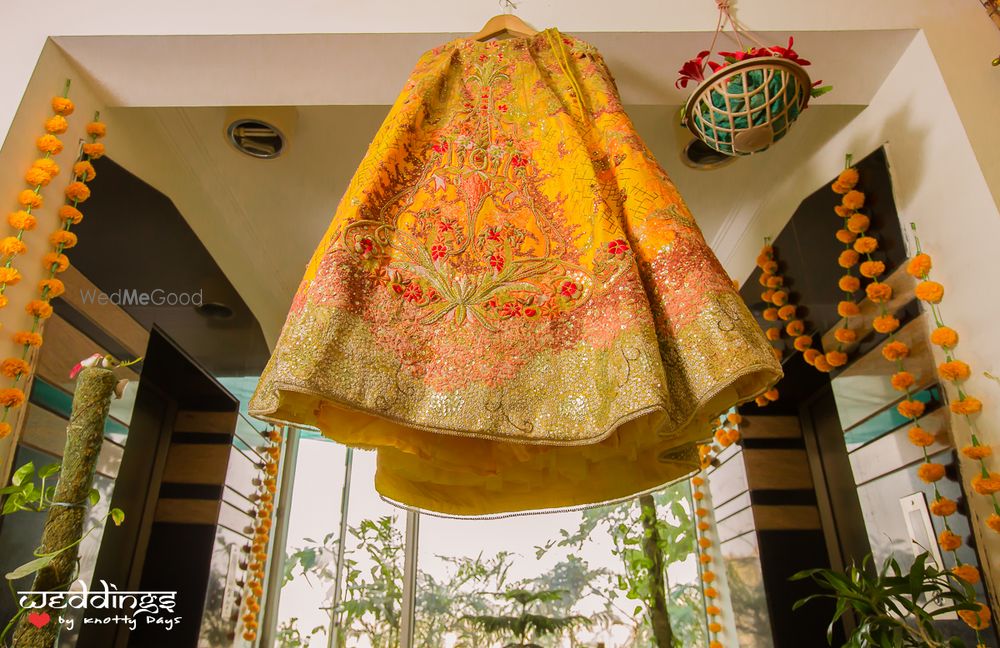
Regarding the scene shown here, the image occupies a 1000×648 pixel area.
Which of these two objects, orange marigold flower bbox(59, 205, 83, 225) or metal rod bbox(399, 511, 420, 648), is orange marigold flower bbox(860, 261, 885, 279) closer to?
orange marigold flower bbox(59, 205, 83, 225)

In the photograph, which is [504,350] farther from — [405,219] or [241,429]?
[241,429]

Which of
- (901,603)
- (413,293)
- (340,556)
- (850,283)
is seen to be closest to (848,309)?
(850,283)

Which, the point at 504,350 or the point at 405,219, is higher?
the point at 405,219

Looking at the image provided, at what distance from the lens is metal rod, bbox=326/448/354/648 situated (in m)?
3.15

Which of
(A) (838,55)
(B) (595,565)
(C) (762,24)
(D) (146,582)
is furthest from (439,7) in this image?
(B) (595,565)

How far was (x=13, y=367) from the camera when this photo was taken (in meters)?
1.22

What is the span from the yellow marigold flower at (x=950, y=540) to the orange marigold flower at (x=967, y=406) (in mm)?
254

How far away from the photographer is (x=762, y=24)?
145cm

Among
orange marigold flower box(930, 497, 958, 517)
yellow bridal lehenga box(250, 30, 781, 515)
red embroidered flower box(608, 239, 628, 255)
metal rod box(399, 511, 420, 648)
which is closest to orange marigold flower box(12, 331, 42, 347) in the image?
yellow bridal lehenga box(250, 30, 781, 515)

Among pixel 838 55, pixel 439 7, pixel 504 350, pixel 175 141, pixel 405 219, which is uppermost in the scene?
pixel 175 141

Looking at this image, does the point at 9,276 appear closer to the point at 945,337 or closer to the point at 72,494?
the point at 72,494

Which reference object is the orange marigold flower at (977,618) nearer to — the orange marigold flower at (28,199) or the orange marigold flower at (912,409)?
the orange marigold flower at (912,409)

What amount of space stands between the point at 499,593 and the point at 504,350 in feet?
8.72

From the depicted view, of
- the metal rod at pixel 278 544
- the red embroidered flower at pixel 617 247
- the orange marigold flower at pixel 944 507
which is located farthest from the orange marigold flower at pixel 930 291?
the metal rod at pixel 278 544
